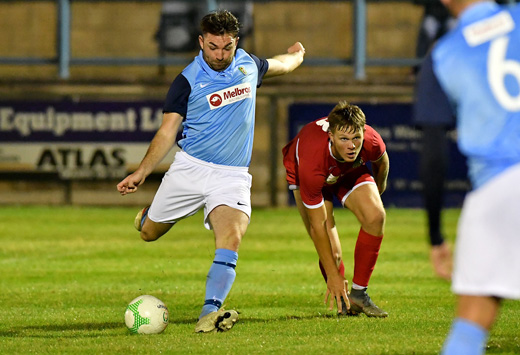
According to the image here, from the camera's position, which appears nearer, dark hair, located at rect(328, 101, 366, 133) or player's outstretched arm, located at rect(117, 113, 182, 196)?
player's outstretched arm, located at rect(117, 113, 182, 196)

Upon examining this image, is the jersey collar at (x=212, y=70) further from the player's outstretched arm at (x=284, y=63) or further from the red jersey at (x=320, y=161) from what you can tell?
the red jersey at (x=320, y=161)

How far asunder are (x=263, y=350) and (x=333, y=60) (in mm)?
14015

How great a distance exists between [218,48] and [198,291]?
9.27ft

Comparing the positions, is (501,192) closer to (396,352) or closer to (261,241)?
(396,352)

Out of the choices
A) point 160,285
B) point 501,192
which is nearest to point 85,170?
point 160,285

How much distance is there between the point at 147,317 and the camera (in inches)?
281

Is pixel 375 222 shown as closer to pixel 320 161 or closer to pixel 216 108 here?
pixel 320 161

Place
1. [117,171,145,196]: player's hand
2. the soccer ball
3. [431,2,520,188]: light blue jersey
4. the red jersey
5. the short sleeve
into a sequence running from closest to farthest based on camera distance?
[431,2,520,188]: light blue jersey, [117,171,145,196]: player's hand, the soccer ball, the short sleeve, the red jersey

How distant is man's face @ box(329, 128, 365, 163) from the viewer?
745cm

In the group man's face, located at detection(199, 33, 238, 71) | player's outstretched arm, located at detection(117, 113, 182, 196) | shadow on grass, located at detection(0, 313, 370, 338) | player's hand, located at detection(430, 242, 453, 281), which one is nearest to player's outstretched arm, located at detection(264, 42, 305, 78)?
man's face, located at detection(199, 33, 238, 71)

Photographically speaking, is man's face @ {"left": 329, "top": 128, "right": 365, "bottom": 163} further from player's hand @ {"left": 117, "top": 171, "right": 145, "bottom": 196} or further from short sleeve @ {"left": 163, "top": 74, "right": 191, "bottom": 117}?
player's hand @ {"left": 117, "top": 171, "right": 145, "bottom": 196}

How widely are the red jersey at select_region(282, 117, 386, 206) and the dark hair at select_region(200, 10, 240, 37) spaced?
1.07 meters

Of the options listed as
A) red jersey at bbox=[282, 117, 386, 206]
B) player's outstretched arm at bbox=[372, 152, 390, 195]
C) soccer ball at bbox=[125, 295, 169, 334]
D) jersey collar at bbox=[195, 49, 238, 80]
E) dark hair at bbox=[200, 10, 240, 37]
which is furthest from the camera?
player's outstretched arm at bbox=[372, 152, 390, 195]

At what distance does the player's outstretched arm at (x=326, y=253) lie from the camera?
7410mm
